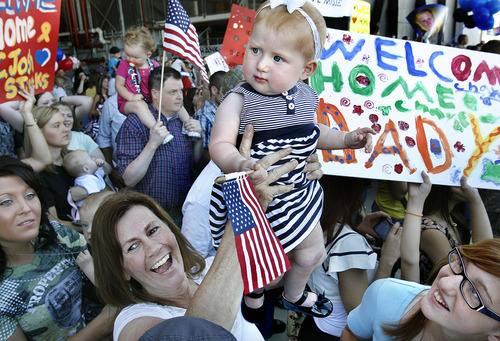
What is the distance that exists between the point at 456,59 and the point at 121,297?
8.73 ft

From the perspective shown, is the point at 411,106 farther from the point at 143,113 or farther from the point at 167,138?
the point at 143,113

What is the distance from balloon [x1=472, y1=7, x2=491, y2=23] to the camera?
5.03m

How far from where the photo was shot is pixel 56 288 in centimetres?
192

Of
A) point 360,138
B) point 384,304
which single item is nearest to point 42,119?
point 360,138

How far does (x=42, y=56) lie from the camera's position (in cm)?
263

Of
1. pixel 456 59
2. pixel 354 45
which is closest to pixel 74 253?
pixel 354 45

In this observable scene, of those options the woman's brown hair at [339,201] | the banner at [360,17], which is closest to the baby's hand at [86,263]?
the woman's brown hair at [339,201]

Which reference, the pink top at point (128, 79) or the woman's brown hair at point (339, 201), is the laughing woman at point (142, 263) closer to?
the woman's brown hair at point (339, 201)

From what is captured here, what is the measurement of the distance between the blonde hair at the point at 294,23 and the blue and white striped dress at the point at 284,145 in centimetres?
23

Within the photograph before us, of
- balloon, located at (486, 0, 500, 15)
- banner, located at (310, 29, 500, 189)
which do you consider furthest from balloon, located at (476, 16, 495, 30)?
banner, located at (310, 29, 500, 189)

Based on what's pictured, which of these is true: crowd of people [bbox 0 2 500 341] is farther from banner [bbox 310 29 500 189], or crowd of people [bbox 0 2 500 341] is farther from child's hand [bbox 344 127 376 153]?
banner [bbox 310 29 500 189]

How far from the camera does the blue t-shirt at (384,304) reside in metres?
1.69

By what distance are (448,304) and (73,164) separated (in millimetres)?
2938

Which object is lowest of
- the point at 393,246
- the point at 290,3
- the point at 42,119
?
the point at 393,246
